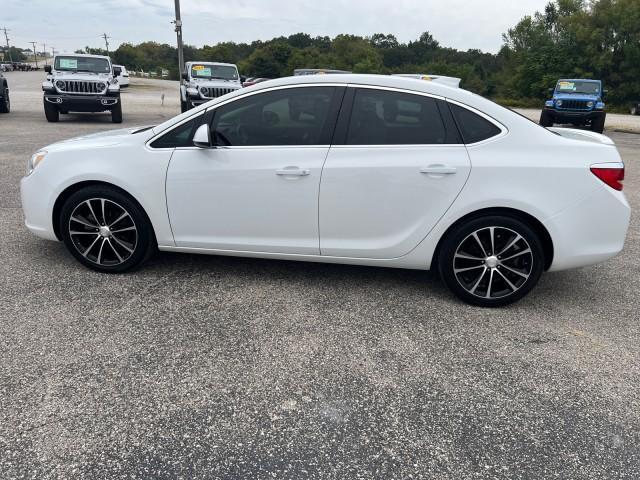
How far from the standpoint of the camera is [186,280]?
167 inches

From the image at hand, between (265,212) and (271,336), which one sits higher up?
(265,212)

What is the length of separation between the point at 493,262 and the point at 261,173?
182 cm

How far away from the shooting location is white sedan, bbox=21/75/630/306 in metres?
3.68

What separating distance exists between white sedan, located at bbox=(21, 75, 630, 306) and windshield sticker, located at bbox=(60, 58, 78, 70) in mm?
13190

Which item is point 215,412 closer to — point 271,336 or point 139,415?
point 139,415

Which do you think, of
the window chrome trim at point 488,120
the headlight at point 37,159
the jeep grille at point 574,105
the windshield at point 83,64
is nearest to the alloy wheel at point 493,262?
the window chrome trim at point 488,120

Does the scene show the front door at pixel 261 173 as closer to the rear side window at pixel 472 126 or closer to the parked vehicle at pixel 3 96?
the rear side window at pixel 472 126

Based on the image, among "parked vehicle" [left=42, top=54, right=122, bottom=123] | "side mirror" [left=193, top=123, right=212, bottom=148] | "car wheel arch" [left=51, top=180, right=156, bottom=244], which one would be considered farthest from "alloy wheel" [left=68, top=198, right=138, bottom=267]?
"parked vehicle" [left=42, top=54, right=122, bottom=123]

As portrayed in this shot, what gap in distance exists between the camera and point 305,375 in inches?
117

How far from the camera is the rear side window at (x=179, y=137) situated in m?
4.02

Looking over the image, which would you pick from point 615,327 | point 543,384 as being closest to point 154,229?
point 543,384

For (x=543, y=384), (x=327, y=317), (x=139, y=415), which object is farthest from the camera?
(x=327, y=317)

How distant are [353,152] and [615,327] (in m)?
2.24

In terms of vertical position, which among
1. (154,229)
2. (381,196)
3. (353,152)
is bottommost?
(154,229)
